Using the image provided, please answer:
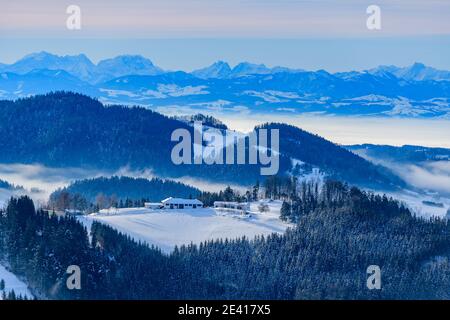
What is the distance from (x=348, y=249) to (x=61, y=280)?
105 feet

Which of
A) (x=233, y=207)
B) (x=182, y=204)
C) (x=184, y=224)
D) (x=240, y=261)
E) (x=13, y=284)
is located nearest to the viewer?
(x=13, y=284)

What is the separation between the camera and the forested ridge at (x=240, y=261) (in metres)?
105

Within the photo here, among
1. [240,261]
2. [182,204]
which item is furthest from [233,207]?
[240,261]

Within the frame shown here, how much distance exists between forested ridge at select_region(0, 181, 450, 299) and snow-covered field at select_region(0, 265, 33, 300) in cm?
108

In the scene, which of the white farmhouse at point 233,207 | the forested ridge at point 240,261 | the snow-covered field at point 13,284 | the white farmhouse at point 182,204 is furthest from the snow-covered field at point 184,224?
the snow-covered field at point 13,284

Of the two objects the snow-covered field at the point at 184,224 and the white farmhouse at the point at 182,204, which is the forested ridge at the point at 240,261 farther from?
the white farmhouse at the point at 182,204

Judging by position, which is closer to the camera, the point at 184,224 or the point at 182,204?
the point at 184,224

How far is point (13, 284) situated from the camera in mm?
96688

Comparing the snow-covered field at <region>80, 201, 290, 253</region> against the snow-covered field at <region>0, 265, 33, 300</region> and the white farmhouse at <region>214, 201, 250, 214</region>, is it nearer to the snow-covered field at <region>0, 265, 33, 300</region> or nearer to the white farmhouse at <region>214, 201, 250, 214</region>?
the white farmhouse at <region>214, 201, 250, 214</region>

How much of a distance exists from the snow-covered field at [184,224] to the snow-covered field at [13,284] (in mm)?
20551

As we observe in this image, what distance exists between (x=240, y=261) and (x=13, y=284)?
82.4 feet

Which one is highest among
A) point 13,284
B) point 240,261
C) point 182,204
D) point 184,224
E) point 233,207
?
point 182,204

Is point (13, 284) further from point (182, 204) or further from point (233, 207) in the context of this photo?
point (182, 204)

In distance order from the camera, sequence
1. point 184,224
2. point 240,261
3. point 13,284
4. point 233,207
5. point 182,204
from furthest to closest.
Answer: point 182,204 → point 233,207 → point 184,224 → point 240,261 → point 13,284
